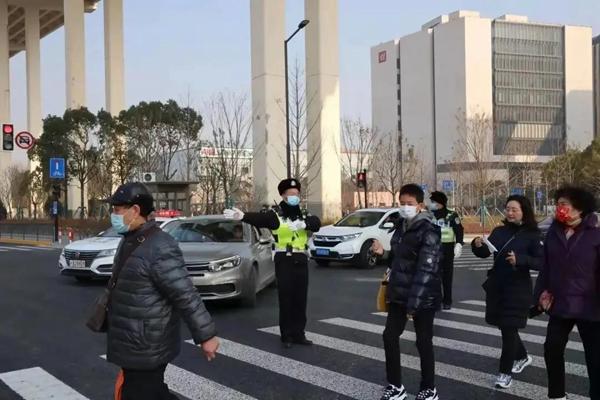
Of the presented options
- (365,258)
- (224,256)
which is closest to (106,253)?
(224,256)

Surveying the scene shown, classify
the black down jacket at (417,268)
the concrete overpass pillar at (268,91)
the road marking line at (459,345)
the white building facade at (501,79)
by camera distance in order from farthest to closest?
the white building facade at (501,79) → the concrete overpass pillar at (268,91) → the road marking line at (459,345) → the black down jacket at (417,268)

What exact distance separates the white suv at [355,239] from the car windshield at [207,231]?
19.5 ft

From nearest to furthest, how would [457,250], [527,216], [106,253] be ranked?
1. [527,216]
2. [457,250]
3. [106,253]

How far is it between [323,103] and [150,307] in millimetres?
31996

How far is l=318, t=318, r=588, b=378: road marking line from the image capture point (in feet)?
21.3

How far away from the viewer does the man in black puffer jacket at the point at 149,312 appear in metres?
3.53

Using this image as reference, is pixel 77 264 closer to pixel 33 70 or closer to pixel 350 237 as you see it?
pixel 350 237

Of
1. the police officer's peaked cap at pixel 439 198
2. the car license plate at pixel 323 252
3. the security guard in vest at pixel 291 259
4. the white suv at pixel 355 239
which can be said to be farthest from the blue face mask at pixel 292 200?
the car license plate at pixel 323 252

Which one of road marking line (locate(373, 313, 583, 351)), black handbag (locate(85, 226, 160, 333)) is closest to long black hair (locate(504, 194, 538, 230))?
road marking line (locate(373, 313, 583, 351))

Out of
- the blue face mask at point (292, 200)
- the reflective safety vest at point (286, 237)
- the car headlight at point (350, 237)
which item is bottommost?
the car headlight at point (350, 237)

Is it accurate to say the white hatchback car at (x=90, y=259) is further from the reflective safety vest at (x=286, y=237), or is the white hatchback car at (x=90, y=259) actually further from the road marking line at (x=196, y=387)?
the road marking line at (x=196, y=387)

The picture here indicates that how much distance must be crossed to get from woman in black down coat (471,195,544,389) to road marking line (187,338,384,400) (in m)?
1.16

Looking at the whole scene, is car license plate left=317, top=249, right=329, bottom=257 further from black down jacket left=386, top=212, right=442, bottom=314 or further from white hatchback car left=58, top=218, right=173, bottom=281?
black down jacket left=386, top=212, right=442, bottom=314

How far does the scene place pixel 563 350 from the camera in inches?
190
